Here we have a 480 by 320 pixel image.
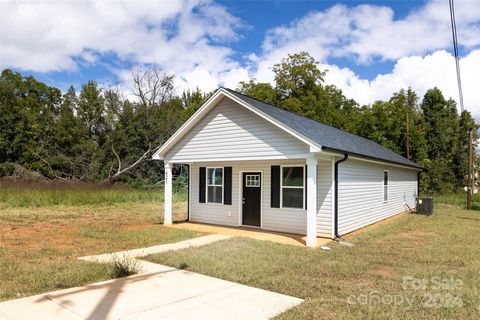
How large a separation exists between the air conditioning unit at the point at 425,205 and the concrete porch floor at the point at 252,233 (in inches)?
380

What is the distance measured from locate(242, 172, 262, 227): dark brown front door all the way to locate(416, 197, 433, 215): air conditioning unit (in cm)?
984

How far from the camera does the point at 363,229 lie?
39.2 feet

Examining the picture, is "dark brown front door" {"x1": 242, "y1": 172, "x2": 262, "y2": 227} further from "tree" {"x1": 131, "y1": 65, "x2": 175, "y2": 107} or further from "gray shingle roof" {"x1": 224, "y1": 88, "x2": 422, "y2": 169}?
"tree" {"x1": 131, "y1": 65, "x2": 175, "y2": 107}

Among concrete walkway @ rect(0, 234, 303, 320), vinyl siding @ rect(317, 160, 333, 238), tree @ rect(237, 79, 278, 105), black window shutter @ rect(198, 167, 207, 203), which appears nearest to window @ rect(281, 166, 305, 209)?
vinyl siding @ rect(317, 160, 333, 238)

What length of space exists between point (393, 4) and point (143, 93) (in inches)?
→ 1061

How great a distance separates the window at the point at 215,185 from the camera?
12.9m

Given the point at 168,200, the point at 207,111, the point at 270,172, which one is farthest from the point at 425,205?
the point at 168,200

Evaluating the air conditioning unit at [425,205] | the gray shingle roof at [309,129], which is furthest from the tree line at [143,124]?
the gray shingle roof at [309,129]

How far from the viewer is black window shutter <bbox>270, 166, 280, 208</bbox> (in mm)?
11266

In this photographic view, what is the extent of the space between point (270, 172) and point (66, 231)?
22.3 ft

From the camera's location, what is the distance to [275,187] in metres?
11.3

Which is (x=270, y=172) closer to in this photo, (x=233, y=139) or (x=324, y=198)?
(x=233, y=139)

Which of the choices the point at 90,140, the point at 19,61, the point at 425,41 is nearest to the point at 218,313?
the point at 425,41

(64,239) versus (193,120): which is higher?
(193,120)
